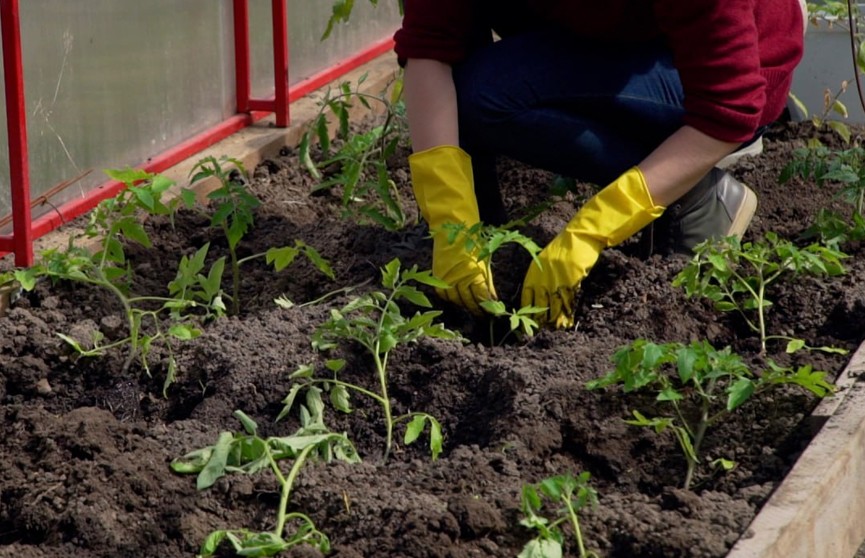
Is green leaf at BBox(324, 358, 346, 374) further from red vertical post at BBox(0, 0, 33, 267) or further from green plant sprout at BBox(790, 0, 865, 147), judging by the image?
green plant sprout at BBox(790, 0, 865, 147)

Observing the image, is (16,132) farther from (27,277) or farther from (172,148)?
(172,148)

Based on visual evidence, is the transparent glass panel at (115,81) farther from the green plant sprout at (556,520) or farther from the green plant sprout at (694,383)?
the green plant sprout at (556,520)

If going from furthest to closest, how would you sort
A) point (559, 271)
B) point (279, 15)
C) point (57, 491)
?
point (279, 15)
point (559, 271)
point (57, 491)

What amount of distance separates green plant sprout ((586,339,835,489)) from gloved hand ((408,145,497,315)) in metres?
0.53

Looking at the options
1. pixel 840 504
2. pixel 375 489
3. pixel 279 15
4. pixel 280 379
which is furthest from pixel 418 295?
pixel 279 15

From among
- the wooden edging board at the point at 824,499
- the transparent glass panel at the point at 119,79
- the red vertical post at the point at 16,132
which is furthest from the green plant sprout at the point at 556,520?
the transparent glass panel at the point at 119,79

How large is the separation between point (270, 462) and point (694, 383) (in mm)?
815

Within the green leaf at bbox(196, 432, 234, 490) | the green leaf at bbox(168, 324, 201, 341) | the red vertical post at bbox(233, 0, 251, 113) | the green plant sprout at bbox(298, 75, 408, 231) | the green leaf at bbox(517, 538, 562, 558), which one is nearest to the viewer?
the green leaf at bbox(517, 538, 562, 558)

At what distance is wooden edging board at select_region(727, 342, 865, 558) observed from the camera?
216 cm

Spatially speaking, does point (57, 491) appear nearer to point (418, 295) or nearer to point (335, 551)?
point (335, 551)

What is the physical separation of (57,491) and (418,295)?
0.81m

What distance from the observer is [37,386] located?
280 cm

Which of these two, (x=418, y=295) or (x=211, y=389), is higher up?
(x=418, y=295)

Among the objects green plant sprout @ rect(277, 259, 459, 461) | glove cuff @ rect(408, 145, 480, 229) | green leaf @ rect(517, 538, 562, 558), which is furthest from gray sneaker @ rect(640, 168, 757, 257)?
green leaf @ rect(517, 538, 562, 558)
